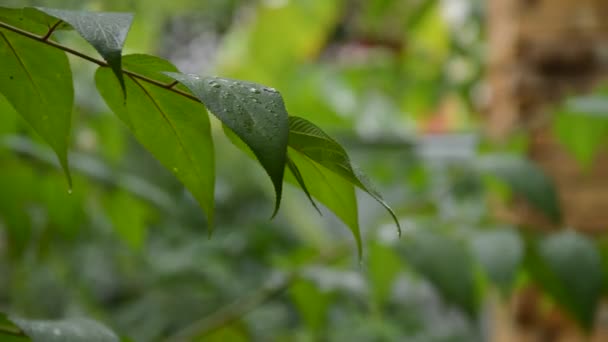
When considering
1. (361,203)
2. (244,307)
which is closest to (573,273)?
(244,307)

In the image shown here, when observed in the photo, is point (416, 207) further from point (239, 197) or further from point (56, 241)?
point (239, 197)

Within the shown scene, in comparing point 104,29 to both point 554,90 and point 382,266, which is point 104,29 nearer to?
point 382,266

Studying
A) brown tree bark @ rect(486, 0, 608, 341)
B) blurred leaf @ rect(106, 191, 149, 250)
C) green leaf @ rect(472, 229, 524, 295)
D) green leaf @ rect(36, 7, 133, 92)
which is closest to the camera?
green leaf @ rect(36, 7, 133, 92)

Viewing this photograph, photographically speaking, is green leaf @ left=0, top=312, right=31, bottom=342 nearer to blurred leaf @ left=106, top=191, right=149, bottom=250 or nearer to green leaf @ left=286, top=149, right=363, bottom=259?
green leaf @ left=286, top=149, right=363, bottom=259

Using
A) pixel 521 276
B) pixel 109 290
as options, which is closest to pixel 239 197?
pixel 109 290

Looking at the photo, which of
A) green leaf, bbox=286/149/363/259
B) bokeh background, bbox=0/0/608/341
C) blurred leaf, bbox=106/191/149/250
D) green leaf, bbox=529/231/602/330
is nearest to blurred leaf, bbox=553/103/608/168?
bokeh background, bbox=0/0/608/341

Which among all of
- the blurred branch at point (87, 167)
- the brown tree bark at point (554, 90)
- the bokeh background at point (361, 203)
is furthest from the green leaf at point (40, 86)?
the brown tree bark at point (554, 90)
